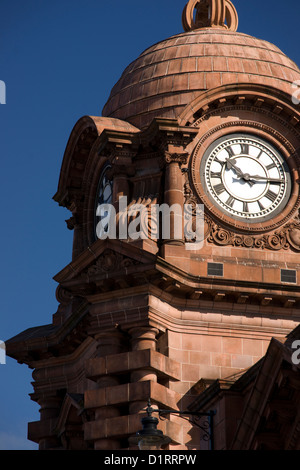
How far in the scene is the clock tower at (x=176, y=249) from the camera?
46031 mm

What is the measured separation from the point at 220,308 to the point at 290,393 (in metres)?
11.5

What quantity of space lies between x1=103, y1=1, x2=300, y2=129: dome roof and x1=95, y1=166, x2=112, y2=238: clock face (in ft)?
7.88

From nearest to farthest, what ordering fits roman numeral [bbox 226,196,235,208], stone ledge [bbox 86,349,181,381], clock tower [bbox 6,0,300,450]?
stone ledge [bbox 86,349,181,381], clock tower [bbox 6,0,300,450], roman numeral [bbox 226,196,235,208]

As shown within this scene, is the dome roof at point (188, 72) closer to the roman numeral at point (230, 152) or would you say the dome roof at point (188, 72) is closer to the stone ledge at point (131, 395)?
the roman numeral at point (230, 152)

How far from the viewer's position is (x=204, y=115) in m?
51.3

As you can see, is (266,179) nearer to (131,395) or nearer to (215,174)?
(215,174)

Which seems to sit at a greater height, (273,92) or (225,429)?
(273,92)

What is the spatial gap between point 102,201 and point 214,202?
5044 millimetres

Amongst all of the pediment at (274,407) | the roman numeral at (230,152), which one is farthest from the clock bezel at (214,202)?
the pediment at (274,407)

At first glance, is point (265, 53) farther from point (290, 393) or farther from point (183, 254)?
point (290, 393)

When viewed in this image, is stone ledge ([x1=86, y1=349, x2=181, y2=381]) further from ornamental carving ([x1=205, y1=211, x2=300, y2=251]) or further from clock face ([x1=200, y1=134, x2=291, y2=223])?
clock face ([x1=200, y1=134, x2=291, y2=223])

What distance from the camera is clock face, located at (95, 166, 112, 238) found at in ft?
171

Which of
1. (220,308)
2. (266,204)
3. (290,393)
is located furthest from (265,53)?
(290,393)

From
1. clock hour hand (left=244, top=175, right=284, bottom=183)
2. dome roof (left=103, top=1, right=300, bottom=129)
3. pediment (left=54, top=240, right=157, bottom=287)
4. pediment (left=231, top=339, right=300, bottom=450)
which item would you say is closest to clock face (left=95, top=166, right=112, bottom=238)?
dome roof (left=103, top=1, right=300, bottom=129)
